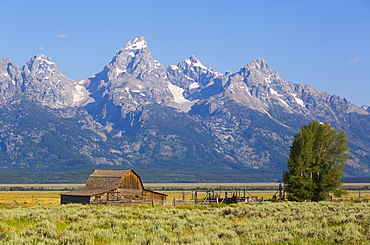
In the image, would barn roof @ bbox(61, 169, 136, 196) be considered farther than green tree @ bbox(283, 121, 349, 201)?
Yes

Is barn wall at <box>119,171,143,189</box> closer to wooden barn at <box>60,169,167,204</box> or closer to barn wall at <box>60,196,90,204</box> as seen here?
wooden barn at <box>60,169,167,204</box>

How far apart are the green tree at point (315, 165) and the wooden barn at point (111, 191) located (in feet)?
61.3

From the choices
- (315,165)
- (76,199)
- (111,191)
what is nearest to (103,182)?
(111,191)

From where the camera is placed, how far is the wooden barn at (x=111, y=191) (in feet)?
213

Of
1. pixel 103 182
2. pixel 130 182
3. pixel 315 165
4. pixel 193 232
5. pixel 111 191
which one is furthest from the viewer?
pixel 130 182

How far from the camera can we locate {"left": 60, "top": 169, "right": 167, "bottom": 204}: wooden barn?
213ft

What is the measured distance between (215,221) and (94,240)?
1065 cm

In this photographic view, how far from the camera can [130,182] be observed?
7300cm

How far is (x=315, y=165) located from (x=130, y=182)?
2740 centimetres

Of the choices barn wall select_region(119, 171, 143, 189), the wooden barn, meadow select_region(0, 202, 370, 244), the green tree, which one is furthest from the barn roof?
meadow select_region(0, 202, 370, 244)

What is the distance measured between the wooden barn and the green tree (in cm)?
1868

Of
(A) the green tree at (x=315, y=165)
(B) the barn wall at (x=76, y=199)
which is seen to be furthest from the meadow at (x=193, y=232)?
(B) the barn wall at (x=76, y=199)

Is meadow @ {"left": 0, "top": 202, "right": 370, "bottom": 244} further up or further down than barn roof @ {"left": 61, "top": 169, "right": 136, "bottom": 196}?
further down

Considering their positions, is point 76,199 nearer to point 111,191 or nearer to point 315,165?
point 111,191
